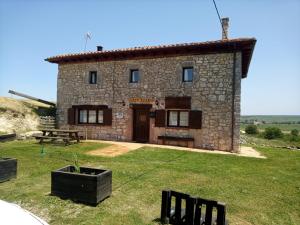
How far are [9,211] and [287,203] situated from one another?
5.32m

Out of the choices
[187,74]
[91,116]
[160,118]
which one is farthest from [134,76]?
[91,116]

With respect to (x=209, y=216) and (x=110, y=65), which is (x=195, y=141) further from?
(x=209, y=216)

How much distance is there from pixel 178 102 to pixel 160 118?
139cm

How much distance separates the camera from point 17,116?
15.7 meters

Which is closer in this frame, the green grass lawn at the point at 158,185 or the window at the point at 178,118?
the green grass lawn at the point at 158,185

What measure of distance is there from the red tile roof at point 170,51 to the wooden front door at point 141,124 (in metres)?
3.24

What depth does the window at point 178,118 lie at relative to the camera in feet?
44.5

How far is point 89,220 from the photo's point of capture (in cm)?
421

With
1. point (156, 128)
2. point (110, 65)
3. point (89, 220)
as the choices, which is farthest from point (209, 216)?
point (110, 65)

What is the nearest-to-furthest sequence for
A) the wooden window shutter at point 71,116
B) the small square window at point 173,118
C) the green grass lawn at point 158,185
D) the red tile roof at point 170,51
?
1. the green grass lawn at point 158,185
2. the red tile roof at point 170,51
3. the small square window at point 173,118
4. the wooden window shutter at point 71,116

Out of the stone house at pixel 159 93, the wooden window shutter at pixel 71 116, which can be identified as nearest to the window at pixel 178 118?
the stone house at pixel 159 93

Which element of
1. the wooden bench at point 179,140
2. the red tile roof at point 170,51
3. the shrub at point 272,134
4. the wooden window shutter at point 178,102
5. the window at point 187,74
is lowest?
the shrub at point 272,134

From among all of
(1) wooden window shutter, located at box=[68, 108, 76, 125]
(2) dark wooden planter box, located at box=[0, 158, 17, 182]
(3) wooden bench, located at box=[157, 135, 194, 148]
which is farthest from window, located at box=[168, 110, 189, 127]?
(2) dark wooden planter box, located at box=[0, 158, 17, 182]

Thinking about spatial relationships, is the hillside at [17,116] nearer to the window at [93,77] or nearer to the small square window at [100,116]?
the small square window at [100,116]
